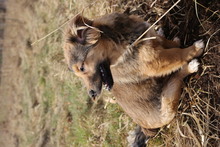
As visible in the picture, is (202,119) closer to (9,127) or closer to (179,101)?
(179,101)

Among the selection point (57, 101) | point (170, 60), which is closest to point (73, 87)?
point (57, 101)

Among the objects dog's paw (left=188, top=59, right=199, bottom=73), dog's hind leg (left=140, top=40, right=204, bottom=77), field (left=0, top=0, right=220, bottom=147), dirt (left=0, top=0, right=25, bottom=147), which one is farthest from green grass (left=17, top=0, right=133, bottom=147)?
dog's paw (left=188, top=59, right=199, bottom=73)

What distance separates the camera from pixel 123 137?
5.00 metres

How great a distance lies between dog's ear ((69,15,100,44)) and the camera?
2965 mm

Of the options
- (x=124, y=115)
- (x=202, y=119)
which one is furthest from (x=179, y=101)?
(x=124, y=115)

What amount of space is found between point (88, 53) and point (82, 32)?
8.7 inches

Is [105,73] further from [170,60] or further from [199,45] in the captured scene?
[199,45]

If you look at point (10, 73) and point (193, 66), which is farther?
point (10, 73)

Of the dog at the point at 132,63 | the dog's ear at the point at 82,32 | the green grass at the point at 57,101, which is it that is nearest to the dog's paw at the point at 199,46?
the dog at the point at 132,63

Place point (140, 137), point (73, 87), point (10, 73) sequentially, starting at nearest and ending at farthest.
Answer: point (140, 137)
point (73, 87)
point (10, 73)

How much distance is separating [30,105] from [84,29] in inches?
281

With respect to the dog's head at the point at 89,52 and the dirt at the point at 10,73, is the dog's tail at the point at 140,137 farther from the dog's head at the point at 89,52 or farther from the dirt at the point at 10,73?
the dirt at the point at 10,73

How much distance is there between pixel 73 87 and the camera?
269 inches

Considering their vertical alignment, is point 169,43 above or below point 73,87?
above
